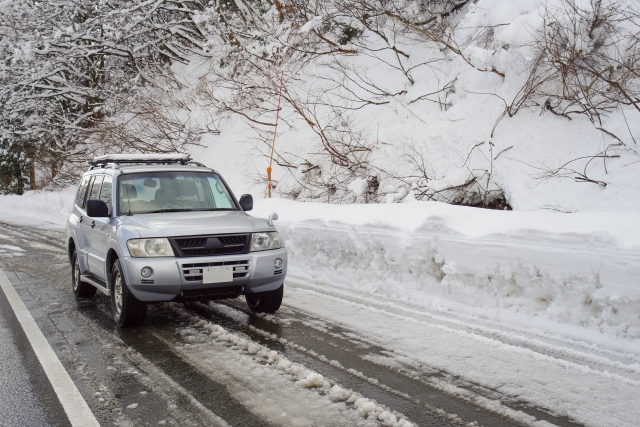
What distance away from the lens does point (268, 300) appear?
6723mm

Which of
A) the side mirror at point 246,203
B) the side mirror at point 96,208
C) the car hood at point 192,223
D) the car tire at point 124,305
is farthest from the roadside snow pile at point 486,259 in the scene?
the side mirror at point 96,208

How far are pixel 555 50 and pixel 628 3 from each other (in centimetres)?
188

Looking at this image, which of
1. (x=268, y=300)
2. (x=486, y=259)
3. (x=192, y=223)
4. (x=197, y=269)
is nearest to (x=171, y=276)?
(x=197, y=269)

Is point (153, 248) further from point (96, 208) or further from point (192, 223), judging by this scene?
point (96, 208)

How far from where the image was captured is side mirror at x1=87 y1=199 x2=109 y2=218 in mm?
6527

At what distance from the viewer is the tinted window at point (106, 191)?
7.18 metres

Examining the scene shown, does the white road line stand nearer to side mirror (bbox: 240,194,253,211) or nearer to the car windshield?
the car windshield

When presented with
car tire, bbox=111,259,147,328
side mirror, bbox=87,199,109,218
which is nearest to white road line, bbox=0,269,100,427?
car tire, bbox=111,259,147,328

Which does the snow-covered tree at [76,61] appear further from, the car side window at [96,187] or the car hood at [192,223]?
the car hood at [192,223]

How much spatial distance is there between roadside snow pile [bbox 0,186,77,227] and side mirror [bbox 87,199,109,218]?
14567 millimetres

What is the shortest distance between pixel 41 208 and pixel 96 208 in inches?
841

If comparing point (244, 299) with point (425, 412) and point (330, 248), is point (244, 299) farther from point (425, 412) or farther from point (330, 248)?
point (425, 412)

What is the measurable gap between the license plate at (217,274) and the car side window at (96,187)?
2620 millimetres

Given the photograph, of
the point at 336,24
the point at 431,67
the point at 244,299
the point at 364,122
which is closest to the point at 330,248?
the point at 244,299
